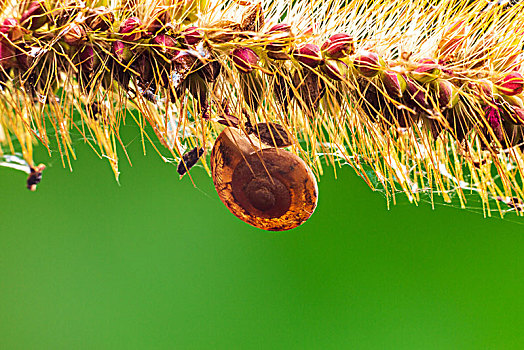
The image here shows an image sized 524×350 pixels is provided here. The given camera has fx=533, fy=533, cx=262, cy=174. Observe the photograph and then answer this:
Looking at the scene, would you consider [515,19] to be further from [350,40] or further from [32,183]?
[32,183]

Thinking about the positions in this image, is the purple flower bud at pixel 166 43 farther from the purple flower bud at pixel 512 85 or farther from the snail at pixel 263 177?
the purple flower bud at pixel 512 85

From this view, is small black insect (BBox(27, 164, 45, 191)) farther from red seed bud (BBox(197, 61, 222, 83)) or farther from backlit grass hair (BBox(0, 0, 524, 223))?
red seed bud (BBox(197, 61, 222, 83))

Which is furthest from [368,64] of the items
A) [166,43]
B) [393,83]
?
[166,43]

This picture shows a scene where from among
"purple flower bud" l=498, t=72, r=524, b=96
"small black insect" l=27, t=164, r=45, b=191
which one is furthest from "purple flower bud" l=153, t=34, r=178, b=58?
"purple flower bud" l=498, t=72, r=524, b=96

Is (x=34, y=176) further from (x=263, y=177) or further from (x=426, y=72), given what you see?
(x=426, y=72)

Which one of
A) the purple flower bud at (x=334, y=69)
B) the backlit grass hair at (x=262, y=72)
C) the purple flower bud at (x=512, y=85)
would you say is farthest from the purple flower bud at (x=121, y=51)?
the purple flower bud at (x=512, y=85)

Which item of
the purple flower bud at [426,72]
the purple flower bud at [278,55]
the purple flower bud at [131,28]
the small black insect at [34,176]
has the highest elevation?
the purple flower bud at [131,28]

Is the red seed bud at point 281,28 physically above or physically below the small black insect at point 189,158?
above
